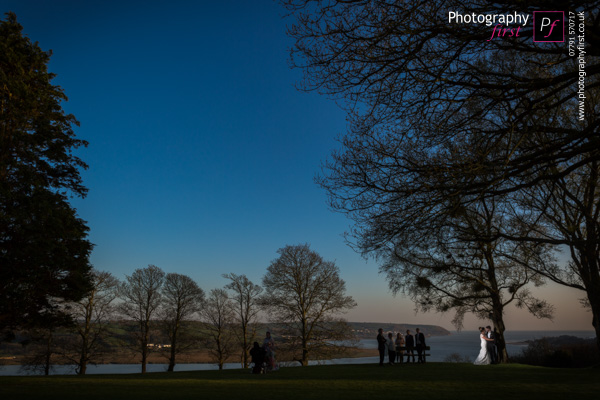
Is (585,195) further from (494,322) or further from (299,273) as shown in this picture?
(299,273)

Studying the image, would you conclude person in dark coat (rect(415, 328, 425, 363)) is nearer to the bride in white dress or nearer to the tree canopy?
the bride in white dress

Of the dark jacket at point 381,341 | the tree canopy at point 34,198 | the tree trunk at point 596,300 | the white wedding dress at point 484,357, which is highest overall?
the tree canopy at point 34,198

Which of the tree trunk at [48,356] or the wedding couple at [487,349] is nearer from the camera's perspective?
the wedding couple at [487,349]

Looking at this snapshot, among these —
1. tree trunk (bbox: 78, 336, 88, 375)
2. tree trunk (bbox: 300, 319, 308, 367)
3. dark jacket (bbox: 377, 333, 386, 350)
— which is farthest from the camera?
tree trunk (bbox: 78, 336, 88, 375)

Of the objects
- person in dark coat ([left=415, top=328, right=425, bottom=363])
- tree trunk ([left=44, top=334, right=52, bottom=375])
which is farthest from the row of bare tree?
person in dark coat ([left=415, top=328, right=425, bottom=363])

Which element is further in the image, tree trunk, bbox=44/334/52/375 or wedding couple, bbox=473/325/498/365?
tree trunk, bbox=44/334/52/375

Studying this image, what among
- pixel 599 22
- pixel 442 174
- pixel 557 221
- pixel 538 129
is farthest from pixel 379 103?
pixel 557 221

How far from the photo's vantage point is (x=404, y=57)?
256 inches

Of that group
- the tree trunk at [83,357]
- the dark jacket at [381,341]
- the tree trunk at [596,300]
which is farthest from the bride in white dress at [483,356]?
the tree trunk at [83,357]

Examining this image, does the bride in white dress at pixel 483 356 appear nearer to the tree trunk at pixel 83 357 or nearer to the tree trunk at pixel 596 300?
the tree trunk at pixel 596 300

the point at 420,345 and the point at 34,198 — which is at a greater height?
the point at 34,198

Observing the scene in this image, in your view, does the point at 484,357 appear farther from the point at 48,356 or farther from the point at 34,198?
the point at 48,356

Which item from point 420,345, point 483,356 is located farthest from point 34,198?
point 483,356

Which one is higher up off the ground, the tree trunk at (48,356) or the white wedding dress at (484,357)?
the white wedding dress at (484,357)
